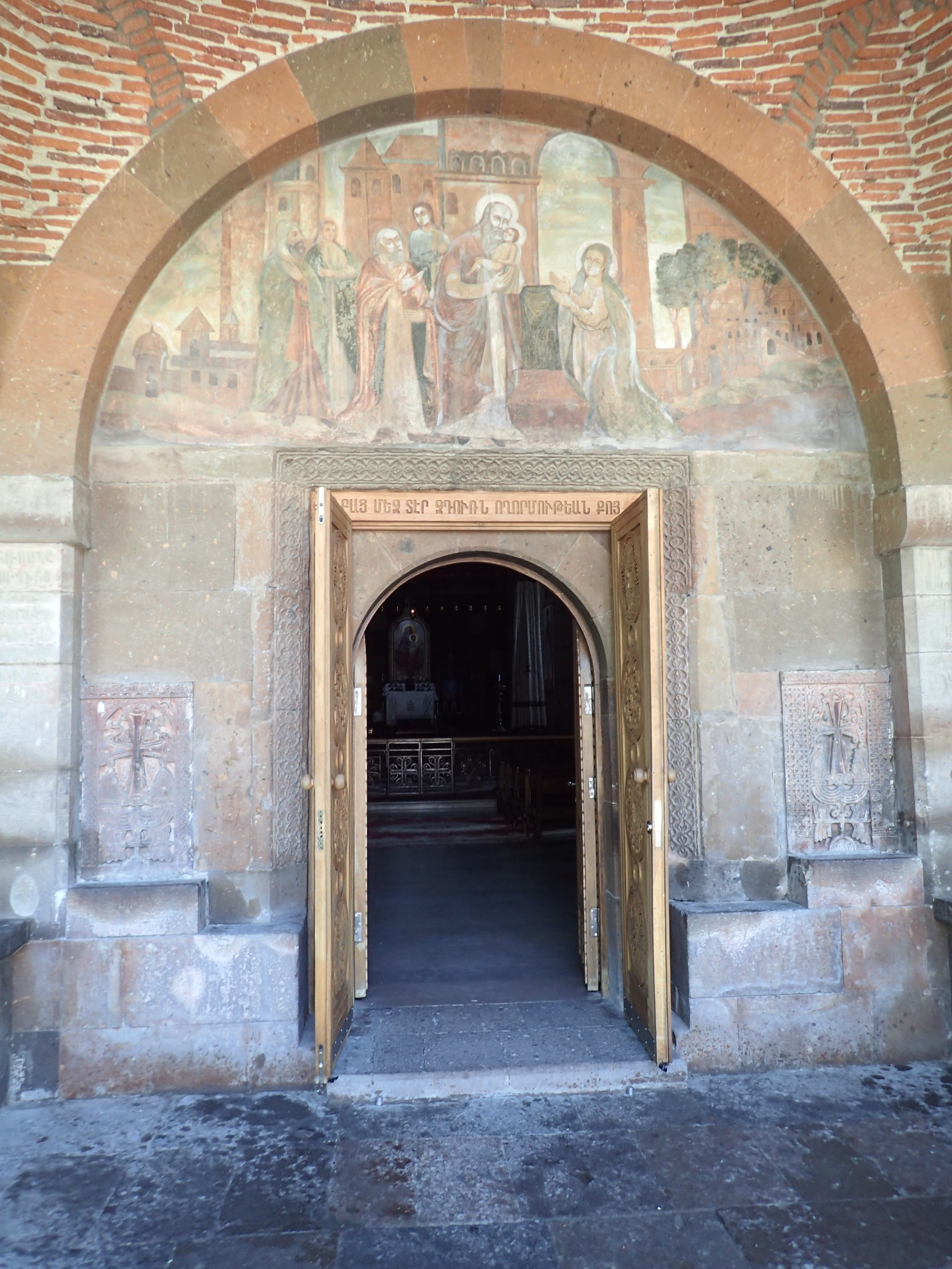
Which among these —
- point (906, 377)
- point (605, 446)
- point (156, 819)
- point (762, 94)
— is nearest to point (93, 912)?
point (156, 819)

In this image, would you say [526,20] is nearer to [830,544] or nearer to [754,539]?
[754,539]

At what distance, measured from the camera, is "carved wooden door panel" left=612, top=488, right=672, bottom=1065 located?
3.89 metres

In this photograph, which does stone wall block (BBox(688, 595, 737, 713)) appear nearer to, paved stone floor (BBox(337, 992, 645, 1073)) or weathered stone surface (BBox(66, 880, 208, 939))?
paved stone floor (BBox(337, 992, 645, 1073))

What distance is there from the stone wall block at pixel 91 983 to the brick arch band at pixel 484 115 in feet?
6.94

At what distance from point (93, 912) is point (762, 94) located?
197 inches

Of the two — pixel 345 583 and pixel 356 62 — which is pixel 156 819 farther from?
pixel 356 62

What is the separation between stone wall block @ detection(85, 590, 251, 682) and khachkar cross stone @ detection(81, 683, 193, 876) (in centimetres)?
10

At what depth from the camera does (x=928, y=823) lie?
4.29 metres

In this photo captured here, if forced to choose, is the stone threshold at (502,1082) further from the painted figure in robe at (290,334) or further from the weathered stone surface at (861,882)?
the painted figure in robe at (290,334)

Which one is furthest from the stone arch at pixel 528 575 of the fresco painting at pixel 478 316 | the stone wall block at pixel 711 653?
the fresco painting at pixel 478 316

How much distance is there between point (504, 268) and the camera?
14.9ft

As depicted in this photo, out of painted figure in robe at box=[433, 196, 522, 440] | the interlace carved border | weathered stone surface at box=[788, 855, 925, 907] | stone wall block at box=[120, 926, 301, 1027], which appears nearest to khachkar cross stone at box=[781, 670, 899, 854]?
weathered stone surface at box=[788, 855, 925, 907]

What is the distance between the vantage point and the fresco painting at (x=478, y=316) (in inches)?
170

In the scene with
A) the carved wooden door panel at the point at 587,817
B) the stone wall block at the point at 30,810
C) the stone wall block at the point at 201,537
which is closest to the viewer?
the stone wall block at the point at 30,810
